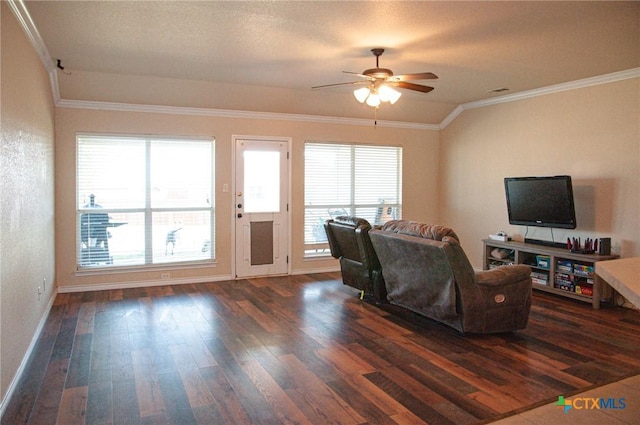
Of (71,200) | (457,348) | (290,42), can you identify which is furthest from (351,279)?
(71,200)

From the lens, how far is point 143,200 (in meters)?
6.13

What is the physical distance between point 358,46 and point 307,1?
117cm

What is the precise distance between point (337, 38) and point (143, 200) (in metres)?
3.56

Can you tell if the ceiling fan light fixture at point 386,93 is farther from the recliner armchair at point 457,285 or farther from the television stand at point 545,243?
the television stand at point 545,243

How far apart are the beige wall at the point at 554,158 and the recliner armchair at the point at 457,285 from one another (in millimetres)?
1994

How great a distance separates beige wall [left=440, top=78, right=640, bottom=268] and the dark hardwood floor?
118 centimetres

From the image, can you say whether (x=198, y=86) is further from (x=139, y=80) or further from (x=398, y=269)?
(x=398, y=269)

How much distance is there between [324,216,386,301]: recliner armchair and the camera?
5.12 metres

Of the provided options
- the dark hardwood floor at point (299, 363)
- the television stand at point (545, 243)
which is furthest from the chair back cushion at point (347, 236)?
the television stand at point (545, 243)

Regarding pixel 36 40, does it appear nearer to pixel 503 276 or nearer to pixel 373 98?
pixel 373 98

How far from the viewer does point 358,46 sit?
14.2ft

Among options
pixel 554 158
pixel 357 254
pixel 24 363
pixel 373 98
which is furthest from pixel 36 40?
pixel 554 158

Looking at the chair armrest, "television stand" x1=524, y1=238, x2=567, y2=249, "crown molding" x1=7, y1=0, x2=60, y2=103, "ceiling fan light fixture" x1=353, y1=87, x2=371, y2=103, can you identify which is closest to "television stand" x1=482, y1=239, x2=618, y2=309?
"television stand" x1=524, y1=238, x2=567, y2=249

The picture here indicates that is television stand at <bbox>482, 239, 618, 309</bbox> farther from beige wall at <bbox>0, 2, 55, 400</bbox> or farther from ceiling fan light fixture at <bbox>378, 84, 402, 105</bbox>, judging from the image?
beige wall at <bbox>0, 2, 55, 400</bbox>
